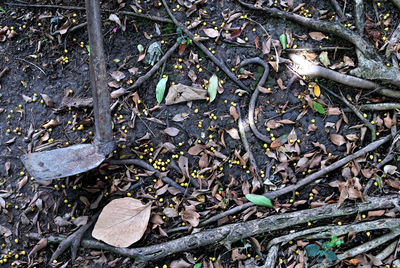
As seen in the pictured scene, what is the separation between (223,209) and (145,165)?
36.6 inches

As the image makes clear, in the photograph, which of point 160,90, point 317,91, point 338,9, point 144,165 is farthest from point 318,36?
point 144,165

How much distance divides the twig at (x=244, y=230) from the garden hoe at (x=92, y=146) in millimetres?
954

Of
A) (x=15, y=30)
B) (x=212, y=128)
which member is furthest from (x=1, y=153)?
(x=212, y=128)

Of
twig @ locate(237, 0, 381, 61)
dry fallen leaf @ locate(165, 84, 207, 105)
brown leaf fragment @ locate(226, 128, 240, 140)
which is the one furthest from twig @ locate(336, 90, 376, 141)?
dry fallen leaf @ locate(165, 84, 207, 105)

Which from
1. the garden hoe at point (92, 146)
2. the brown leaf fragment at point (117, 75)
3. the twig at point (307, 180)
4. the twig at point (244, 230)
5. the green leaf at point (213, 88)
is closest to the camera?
the garden hoe at point (92, 146)

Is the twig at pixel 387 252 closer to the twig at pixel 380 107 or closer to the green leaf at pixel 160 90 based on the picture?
the twig at pixel 380 107

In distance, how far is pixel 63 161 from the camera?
3.30 meters

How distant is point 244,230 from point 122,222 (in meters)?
1.21

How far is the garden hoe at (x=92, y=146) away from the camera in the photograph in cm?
312

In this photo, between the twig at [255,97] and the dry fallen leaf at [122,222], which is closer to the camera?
the dry fallen leaf at [122,222]

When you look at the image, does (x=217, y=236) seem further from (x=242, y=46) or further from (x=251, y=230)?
(x=242, y=46)

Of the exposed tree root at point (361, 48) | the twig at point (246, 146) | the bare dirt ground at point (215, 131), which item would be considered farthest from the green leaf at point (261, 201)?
the exposed tree root at point (361, 48)

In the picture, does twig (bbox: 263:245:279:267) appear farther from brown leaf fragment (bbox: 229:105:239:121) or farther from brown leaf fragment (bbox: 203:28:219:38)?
brown leaf fragment (bbox: 203:28:219:38)

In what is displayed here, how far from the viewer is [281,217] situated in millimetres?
3381
